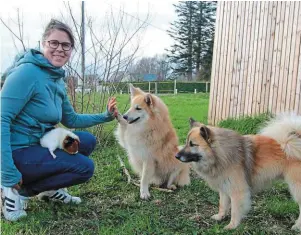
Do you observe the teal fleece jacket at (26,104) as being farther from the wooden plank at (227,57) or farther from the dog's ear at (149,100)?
the wooden plank at (227,57)

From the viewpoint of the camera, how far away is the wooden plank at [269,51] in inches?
240

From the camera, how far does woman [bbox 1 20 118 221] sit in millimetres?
2633

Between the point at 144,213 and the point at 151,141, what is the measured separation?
963 mm

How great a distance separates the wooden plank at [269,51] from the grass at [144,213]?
2.70m

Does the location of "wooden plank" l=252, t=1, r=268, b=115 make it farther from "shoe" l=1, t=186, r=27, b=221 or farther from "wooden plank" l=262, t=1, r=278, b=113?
"shoe" l=1, t=186, r=27, b=221

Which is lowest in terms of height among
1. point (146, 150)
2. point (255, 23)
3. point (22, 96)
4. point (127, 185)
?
point (127, 185)

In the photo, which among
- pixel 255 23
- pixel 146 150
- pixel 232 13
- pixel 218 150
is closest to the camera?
pixel 218 150

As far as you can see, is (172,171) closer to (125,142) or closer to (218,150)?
(125,142)

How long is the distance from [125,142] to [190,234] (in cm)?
158

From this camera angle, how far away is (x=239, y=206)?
2822 mm

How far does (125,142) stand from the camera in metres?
4.01

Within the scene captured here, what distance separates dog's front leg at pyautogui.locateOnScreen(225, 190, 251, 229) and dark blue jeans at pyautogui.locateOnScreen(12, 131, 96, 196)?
46.9 inches

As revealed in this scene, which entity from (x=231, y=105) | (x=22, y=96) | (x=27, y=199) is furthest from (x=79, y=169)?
(x=231, y=105)

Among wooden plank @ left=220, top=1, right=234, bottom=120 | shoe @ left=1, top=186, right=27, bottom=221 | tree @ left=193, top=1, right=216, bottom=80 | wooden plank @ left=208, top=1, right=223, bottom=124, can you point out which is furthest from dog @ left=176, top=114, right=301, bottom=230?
tree @ left=193, top=1, right=216, bottom=80
